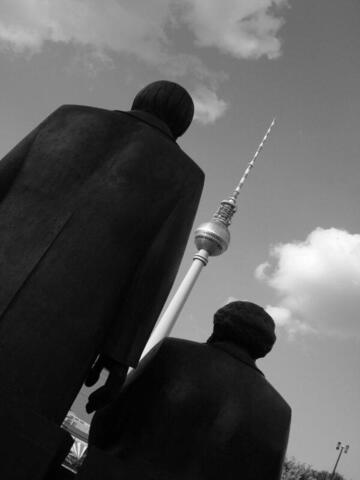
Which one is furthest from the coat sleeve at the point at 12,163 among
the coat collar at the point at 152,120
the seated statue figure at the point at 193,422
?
the seated statue figure at the point at 193,422

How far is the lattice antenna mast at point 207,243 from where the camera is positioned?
37259 mm

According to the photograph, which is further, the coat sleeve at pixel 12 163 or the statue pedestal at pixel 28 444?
the coat sleeve at pixel 12 163

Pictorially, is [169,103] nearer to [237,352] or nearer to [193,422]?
[237,352]

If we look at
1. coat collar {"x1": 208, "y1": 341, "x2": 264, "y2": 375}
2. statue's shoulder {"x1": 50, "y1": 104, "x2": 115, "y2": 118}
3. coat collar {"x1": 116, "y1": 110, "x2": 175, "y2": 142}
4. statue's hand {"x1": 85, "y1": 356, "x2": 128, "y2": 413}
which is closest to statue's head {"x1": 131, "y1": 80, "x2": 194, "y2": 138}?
coat collar {"x1": 116, "y1": 110, "x2": 175, "y2": 142}

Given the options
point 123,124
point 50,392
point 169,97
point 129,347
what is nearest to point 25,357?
point 50,392

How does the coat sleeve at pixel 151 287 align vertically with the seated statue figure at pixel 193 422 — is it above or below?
above

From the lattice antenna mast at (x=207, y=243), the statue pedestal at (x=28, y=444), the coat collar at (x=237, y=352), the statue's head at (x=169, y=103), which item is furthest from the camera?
the lattice antenna mast at (x=207, y=243)

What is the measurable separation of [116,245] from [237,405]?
87 cm

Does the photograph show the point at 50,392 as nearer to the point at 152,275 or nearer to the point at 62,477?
the point at 62,477

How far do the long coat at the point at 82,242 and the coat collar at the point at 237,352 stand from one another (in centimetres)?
36

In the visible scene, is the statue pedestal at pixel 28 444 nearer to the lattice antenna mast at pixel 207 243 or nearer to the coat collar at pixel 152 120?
the coat collar at pixel 152 120

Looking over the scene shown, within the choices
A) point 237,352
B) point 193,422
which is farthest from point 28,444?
point 237,352

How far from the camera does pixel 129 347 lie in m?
1.87

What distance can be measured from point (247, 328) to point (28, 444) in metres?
1.10
